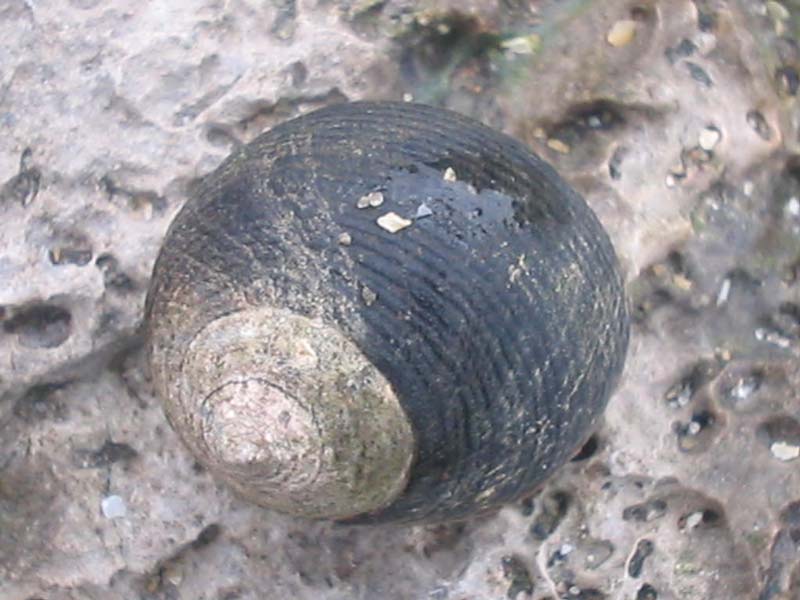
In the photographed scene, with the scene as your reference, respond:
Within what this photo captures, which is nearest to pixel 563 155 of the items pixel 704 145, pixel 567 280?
pixel 704 145

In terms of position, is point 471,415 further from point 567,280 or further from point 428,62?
point 428,62

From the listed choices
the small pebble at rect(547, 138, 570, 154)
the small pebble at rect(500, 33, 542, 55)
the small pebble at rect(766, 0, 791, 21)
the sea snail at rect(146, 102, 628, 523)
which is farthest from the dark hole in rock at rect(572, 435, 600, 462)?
the small pebble at rect(766, 0, 791, 21)

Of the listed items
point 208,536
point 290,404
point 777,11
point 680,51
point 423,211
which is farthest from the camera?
point 777,11

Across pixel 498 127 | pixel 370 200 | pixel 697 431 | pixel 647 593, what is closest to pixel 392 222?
pixel 370 200

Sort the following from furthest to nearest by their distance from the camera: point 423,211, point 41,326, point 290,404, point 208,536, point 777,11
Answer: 1. point 777,11
2. point 208,536
3. point 41,326
4. point 423,211
5. point 290,404

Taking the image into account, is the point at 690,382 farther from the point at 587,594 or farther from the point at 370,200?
the point at 370,200

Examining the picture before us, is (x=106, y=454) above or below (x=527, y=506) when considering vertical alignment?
above

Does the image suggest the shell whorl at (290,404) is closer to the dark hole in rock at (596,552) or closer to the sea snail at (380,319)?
the sea snail at (380,319)

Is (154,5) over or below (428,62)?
over
